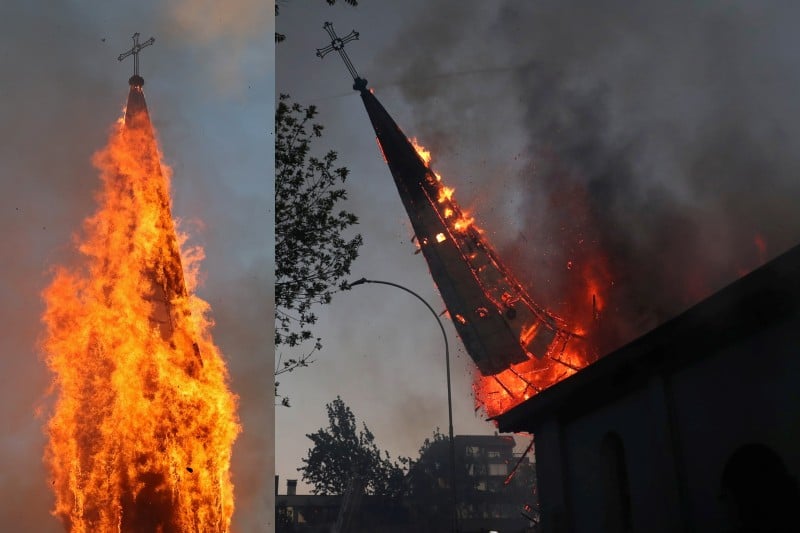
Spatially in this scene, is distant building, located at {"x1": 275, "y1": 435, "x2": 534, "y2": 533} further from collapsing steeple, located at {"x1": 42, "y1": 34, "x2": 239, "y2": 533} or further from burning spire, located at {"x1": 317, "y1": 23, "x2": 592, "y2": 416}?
collapsing steeple, located at {"x1": 42, "y1": 34, "x2": 239, "y2": 533}

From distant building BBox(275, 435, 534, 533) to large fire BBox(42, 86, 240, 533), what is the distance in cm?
3488

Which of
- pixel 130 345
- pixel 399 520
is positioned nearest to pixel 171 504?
pixel 130 345

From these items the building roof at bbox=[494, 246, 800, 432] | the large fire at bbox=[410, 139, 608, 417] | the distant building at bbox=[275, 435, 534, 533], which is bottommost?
the distant building at bbox=[275, 435, 534, 533]

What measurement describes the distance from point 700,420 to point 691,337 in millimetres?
1273

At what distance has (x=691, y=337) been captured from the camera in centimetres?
1045

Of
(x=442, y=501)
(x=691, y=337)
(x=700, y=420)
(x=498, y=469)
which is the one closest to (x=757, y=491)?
(x=700, y=420)

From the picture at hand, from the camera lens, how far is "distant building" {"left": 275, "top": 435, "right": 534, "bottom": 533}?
56531 mm

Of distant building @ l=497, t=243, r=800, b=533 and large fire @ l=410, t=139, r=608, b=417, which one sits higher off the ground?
large fire @ l=410, t=139, r=608, b=417

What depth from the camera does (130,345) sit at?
1805 centimetres

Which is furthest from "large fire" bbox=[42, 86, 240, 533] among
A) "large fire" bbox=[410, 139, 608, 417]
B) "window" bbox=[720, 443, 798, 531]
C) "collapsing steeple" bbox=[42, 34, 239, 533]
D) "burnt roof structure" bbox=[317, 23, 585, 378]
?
"window" bbox=[720, 443, 798, 531]

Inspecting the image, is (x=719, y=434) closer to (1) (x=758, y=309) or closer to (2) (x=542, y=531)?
(1) (x=758, y=309)

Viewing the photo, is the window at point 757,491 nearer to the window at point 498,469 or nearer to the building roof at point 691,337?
the building roof at point 691,337

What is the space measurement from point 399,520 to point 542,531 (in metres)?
48.4

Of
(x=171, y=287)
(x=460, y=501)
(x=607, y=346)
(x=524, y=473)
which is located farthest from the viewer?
(x=524, y=473)
